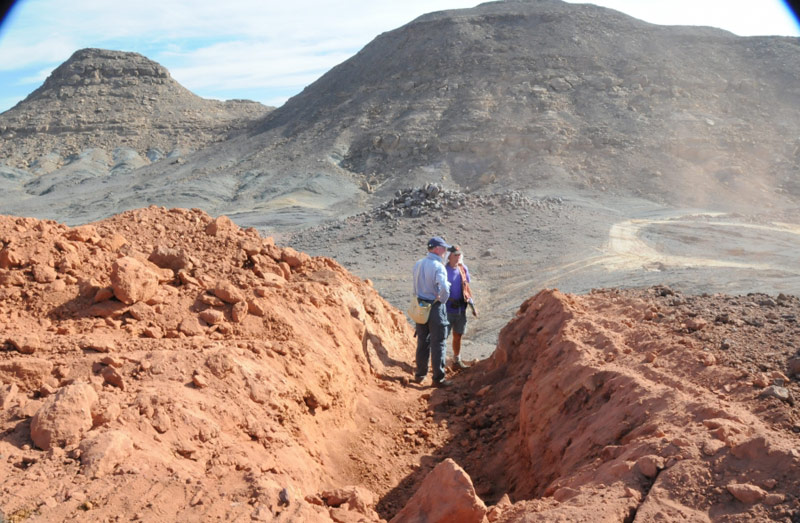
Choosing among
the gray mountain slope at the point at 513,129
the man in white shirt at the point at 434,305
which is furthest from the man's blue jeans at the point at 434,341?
the gray mountain slope at the point at 513,129

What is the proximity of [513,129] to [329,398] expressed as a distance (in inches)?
1376

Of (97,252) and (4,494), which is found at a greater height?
(97,252)

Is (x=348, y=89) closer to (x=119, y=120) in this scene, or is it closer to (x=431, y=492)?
(x=119, y=120)

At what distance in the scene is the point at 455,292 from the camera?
8.08 meters

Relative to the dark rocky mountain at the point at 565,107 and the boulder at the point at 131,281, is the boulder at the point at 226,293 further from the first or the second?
the dark rocky mountain at the point at 565,107

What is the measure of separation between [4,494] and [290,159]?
133 feet

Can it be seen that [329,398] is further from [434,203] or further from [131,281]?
[434,203]

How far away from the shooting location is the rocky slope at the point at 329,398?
3.64 metres

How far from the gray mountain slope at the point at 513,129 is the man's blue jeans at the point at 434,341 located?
71.6 ft

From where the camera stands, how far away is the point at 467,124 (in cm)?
4050

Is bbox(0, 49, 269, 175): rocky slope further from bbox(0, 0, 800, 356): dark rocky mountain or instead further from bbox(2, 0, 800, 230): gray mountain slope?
bbox(2, 0, 800, 230): gray mountain slope

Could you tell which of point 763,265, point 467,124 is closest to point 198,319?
point 763,265

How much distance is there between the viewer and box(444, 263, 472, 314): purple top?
8023mm

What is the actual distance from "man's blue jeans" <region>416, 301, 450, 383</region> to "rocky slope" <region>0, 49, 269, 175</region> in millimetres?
47524
